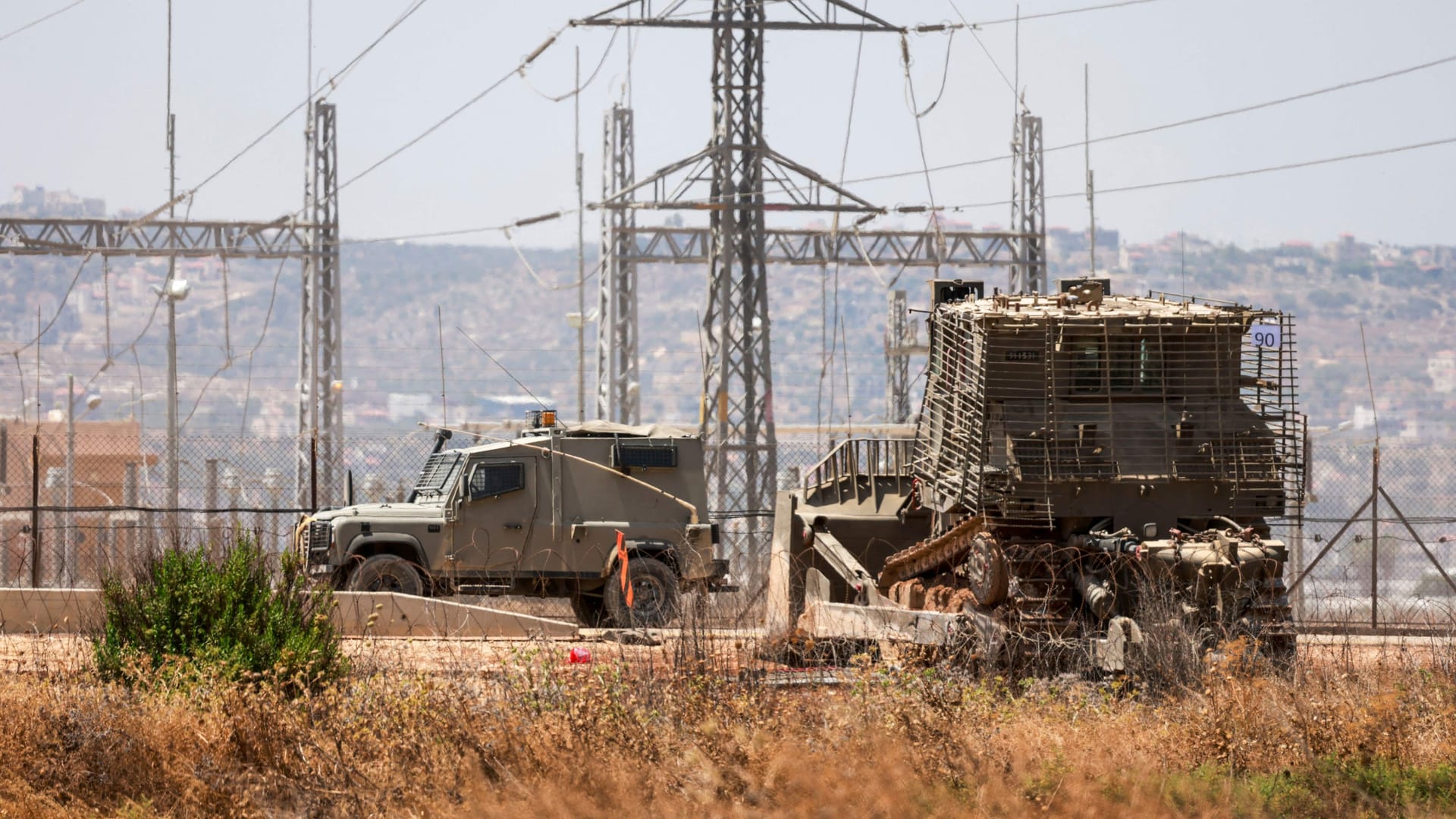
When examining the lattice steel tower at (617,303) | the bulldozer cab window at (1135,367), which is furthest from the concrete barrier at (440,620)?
the lattice steel tower at (617,303)

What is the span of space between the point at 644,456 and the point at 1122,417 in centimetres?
642

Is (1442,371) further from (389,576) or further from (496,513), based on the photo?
(389,576)

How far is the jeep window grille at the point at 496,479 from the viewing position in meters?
18.4

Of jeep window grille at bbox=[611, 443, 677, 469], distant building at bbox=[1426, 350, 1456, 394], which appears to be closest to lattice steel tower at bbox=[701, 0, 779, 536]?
jeep window grille at bbox=[611, 443, 677, 469]

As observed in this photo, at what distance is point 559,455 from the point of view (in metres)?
18.8

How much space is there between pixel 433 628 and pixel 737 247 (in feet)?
37.5

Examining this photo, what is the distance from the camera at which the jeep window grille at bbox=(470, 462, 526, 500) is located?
725 inches

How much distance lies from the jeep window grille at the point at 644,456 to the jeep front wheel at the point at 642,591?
1074mm

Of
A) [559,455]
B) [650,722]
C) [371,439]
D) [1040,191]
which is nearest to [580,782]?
[650,722]

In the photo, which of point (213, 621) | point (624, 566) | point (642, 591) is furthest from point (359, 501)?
point (213, 621)

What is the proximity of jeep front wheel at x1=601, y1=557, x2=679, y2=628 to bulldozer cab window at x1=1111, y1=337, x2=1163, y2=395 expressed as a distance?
19.2 feet

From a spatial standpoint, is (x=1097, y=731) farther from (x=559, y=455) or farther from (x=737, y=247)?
(x=737, y=247)

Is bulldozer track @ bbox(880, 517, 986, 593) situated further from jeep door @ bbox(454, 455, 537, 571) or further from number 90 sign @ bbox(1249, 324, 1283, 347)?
jeep door @ bbox(454, 455, 537, 571)

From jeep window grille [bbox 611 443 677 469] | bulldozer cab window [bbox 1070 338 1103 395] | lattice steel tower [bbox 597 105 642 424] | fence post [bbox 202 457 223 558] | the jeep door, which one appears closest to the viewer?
fence post [bbox 202 457 223 558]
